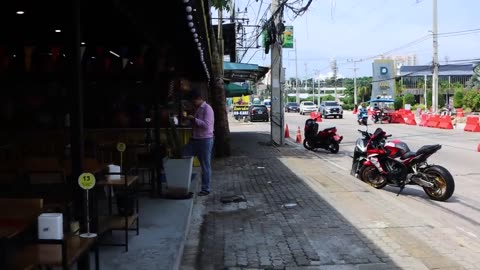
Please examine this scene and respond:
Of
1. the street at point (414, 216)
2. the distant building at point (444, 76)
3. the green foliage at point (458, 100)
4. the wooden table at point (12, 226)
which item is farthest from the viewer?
the distant building at point (444, 76)

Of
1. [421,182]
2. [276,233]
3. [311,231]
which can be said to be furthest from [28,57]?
[421,182]

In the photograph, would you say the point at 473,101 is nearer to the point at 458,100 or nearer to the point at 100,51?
the point at 458,100

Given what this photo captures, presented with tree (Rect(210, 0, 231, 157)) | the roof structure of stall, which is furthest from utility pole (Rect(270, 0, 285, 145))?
the roof structure of stall

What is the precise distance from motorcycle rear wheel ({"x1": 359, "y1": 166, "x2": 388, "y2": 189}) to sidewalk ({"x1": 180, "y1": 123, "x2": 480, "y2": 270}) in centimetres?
22

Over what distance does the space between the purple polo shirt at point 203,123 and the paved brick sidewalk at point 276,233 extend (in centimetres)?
112

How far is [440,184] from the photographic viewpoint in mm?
9375

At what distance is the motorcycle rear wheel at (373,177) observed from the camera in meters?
10.6

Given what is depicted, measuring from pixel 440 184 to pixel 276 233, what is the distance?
149 inches

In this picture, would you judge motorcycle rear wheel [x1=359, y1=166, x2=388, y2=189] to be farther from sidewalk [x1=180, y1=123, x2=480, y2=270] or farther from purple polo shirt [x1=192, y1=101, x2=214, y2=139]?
purple polo shirt [x1=192, y1=101, x2=214, y2=139]

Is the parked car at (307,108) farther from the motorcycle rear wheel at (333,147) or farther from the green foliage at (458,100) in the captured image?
the motorcycle rear wheel at (333,147)

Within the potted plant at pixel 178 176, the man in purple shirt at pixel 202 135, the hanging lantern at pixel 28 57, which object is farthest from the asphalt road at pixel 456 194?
the hanging lantern at pixel 28 57

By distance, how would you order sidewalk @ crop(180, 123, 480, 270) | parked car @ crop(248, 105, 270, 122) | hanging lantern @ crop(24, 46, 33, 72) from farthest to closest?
parked car @ crop(248, 105, 270, 122), hanging lantern @ crop(24, 46, 33, 72), sidewalk @ crop(180, 123, 480, 270)

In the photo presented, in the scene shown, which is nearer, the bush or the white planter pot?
the white planter pot

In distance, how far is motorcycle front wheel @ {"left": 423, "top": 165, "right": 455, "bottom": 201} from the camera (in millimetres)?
9266
